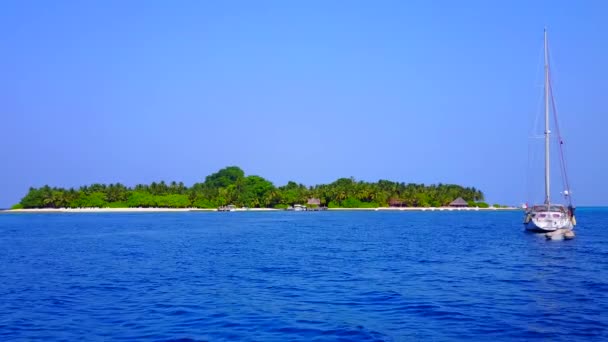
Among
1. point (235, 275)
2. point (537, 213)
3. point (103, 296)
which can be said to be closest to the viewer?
point (103, 296)

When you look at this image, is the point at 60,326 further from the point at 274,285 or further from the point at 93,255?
the point at 93,255

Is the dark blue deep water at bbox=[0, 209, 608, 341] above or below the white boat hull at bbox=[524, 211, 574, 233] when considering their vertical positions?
below

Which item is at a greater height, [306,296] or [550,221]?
[550,221]

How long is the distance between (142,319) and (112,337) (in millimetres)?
2386

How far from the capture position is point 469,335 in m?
17.1

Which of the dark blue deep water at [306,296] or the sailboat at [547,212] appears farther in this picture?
the sailboat at [547,212]

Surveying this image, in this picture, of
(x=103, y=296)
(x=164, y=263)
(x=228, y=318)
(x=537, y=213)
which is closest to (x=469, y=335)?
(x=228, y=318)

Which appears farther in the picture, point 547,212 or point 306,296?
point 547,212

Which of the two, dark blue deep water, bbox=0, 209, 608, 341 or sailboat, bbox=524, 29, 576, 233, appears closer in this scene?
dark blue deep water, bbox=0, 209, 608, 341

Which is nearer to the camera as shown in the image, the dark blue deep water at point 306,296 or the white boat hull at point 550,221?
the dark blue deep water at point 306,296

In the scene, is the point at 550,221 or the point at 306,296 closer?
the point at 306,296

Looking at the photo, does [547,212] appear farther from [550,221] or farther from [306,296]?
[306,296]

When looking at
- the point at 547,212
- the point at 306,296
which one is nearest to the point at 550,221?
the point at 547,212

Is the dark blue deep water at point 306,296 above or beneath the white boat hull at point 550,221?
beneath
